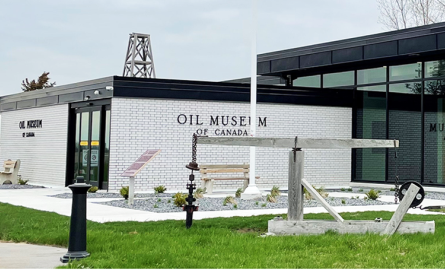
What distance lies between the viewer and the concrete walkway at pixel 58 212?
737 cm

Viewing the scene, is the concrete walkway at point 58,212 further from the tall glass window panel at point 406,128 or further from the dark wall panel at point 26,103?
the dark wall panel at point 26,103

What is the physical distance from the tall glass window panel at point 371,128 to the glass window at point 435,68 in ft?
5.65

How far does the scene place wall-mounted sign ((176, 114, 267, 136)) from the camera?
65.5 feet

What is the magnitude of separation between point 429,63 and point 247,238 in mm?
13508

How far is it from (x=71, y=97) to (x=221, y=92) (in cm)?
485

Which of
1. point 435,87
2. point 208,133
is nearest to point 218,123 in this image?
point 208,133

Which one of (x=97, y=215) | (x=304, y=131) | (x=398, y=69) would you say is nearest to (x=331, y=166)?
(x=304, y=131)

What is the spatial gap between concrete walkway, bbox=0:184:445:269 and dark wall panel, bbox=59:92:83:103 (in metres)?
2.81

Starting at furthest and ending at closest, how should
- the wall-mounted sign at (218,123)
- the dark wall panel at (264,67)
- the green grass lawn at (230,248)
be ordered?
the dark wall panel at (264,67) < the wall-mounted sign at (218,123) < the green grass lawn at (230,248)

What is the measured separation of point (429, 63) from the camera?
66.0ft

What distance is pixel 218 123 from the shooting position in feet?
66.7

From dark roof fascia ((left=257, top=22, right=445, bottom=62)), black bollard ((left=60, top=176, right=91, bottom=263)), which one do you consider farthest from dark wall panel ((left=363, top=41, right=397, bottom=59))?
black bollard ((left=60, top=176, right=91, bottom=263))

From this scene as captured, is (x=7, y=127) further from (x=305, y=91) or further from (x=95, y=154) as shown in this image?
(x=305, y=91)

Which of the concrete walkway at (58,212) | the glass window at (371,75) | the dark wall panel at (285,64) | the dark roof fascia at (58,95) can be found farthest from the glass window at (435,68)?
the dark roof fascia at (58,95)
